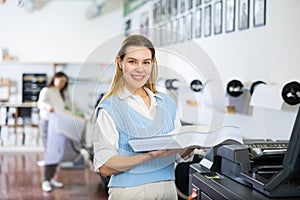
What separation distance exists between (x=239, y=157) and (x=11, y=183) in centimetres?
438

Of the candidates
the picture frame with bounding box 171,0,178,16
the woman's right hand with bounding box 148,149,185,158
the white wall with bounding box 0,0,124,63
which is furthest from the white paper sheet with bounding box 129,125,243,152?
the white wall with bounding box 0,0,124,63

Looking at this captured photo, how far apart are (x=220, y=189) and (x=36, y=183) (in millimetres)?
4303

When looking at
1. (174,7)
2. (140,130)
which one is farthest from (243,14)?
(140,130)

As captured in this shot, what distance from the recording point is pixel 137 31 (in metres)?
1.92

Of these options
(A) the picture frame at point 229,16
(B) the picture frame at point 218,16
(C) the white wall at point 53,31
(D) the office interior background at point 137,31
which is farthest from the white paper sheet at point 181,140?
(C) the white wall at point 53,31

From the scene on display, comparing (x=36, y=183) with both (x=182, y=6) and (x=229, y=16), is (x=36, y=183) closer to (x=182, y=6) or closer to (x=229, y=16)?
(x=182, y=6)

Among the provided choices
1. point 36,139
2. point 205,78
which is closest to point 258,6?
point 205,78

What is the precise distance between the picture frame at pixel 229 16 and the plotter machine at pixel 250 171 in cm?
183

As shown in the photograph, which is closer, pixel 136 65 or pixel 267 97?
pixel 136 65

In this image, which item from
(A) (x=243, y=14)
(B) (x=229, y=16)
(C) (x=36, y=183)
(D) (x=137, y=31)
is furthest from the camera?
(C) (x=36, y=183)

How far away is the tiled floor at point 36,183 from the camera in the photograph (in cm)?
486

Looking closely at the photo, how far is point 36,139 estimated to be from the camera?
7.95 m

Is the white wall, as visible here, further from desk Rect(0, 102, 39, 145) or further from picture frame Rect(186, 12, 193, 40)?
picture frame Rect(186, 12, 193, 40)

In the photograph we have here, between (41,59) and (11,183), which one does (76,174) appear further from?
(41,59)
